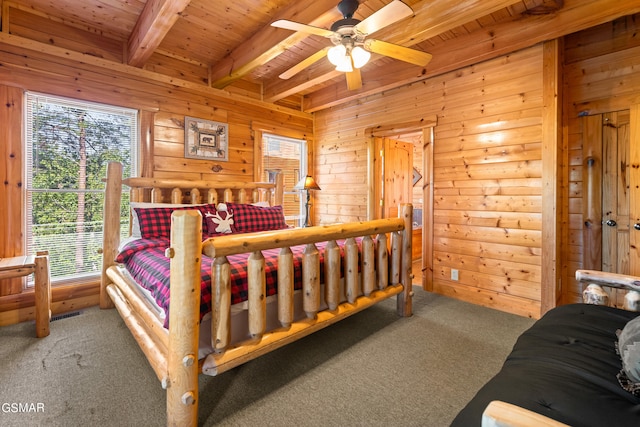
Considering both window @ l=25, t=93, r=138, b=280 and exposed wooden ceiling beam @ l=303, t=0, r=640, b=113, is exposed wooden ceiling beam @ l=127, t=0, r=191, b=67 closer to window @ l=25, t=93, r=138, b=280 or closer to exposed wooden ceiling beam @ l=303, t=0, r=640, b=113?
window @ l=25, t=93, r=138, b=280

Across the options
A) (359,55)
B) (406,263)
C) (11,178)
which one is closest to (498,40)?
(359,55)

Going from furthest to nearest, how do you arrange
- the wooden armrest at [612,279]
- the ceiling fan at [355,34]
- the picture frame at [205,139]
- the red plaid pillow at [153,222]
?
1. the picture frame at [205,139]
2. the red plaid pillow at [153,222]
3. the ceiling fan at [355,34]
4. the wooden armrest at [612,279]

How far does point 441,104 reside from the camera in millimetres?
3336

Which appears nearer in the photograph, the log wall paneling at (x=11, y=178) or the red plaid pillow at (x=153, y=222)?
the log wall paneling at (x=11, y=178)

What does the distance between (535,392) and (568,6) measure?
3.09 m

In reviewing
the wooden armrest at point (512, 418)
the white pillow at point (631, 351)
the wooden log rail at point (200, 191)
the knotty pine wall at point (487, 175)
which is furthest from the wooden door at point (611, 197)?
the wooden log rail at point (200, 191)

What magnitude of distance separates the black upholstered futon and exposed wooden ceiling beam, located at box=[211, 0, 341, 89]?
2.38 metres

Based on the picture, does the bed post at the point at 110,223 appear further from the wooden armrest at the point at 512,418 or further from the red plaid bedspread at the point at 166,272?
the wooden armrest at the point at 512,418

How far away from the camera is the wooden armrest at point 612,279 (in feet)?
4.62

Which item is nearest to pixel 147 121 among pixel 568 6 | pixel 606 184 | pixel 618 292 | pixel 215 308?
pixel 215 308

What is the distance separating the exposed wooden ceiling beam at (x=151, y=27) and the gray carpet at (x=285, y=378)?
252 centimetres

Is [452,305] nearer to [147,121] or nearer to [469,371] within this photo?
[469,371]

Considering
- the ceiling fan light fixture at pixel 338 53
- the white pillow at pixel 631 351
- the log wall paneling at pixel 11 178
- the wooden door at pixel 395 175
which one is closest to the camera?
the white pillow at pixel 631 351

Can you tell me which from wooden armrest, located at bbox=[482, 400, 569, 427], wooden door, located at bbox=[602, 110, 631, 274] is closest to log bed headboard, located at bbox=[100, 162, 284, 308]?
wooden armrest, located at bbox=[482, 400, 569, 427]
